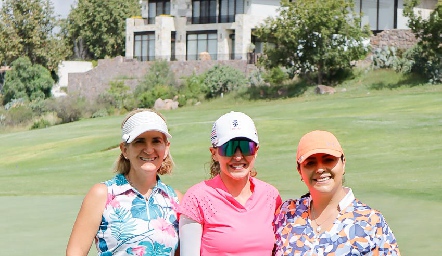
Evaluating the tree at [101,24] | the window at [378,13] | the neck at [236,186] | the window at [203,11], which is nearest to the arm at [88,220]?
the neck at [236,186]

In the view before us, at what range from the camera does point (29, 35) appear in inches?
2886

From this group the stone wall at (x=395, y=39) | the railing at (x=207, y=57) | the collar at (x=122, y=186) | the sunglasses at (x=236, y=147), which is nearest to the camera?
the sunglasses at (x=236, y=147)

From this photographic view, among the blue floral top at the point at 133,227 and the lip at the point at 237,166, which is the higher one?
the lip at the point at 237,166

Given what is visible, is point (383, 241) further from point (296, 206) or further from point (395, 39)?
point (395, 39)

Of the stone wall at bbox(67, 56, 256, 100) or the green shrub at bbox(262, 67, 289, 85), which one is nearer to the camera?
the green shrub at bbox(262, 67, 289, 85)

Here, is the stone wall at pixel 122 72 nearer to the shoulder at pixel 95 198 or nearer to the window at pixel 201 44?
the window at pixel 201 44

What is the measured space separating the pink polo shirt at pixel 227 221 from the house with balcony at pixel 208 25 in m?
55.6

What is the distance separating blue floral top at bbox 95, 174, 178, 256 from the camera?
5.95 metres

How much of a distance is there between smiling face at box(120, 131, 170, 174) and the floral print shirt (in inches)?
40.2

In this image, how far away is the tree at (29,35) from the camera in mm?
72062

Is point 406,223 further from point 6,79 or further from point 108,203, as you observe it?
point 6,79

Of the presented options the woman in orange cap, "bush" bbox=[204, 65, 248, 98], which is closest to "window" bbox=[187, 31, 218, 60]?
"bush" bbox=[204, 65, 248, 98]

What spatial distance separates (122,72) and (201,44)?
6238mm

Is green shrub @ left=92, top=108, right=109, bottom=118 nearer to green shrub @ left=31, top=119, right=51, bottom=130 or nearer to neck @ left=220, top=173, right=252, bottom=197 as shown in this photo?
green shrub @ left=31, top=119, right=51, bottom=130
